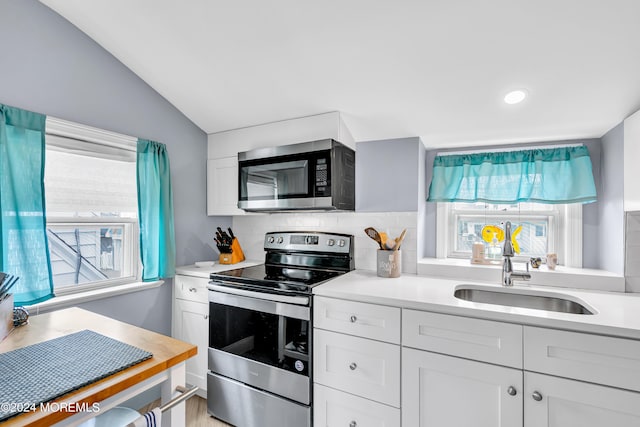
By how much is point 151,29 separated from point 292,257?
1750mm

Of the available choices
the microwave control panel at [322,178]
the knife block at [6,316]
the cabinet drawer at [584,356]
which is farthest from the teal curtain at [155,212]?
the cabinet drawer at [584,356]

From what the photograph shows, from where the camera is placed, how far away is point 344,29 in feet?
4.90

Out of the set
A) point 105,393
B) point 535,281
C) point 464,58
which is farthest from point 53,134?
point 535,281

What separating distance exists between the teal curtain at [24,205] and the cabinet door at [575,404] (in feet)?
7.87

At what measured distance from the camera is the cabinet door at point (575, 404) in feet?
3.79

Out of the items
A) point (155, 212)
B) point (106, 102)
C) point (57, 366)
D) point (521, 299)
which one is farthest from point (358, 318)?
point (106, 102)

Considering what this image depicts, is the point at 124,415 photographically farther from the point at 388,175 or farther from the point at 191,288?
the point at 388,175

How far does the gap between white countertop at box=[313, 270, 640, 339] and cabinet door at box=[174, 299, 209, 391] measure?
3.30 ft

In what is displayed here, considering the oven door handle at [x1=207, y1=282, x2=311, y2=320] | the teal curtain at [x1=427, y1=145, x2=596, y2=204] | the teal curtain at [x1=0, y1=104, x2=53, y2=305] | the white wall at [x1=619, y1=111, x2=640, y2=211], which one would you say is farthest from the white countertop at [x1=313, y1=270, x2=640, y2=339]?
the teal curtain at [x1=0, y1=104, x2=53, y2=305]

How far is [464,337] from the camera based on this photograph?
1410 mm

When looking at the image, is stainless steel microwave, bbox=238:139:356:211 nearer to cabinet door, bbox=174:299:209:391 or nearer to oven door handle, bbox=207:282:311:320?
oven door handle, bbox=207:282:311:320

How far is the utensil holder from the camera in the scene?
6.73ft

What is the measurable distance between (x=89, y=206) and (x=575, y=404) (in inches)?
107

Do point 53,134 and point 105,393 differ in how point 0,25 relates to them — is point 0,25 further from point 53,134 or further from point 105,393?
point 105,393
